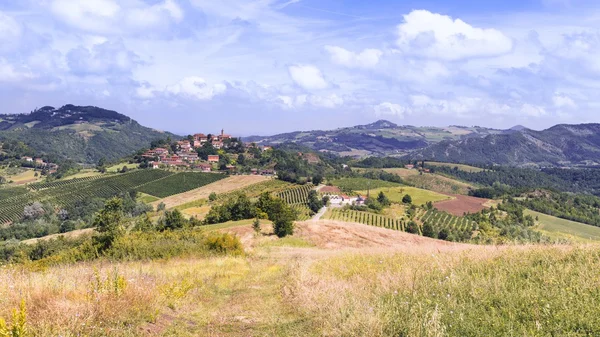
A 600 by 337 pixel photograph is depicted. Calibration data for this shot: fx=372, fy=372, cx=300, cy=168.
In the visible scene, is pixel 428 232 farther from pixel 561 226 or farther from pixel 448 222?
pixel 561 226

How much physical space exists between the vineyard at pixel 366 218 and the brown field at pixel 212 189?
33774 mm

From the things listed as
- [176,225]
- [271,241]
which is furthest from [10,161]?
[271,241]

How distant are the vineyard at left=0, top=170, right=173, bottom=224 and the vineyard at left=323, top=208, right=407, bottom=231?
59202mm

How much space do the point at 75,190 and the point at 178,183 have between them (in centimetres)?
2611

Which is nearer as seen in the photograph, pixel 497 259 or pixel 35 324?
pixel 35 324

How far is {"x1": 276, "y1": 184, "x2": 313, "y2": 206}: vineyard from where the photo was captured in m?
85.9

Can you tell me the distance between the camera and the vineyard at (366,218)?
6806cm

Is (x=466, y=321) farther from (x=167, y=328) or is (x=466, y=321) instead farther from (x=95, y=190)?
(x=95, y=190)

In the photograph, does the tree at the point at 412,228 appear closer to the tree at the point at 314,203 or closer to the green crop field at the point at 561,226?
the tree at the point at 314,203

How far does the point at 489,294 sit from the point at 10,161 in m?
194

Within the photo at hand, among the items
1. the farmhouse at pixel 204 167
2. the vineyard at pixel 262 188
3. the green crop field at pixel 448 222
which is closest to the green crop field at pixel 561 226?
the green crop field at pixel 448 222

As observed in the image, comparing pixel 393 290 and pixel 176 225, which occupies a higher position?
pixel 393 290

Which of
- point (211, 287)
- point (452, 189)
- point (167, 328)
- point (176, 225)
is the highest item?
point (167, 328)

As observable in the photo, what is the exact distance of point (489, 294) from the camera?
5.70 metres
